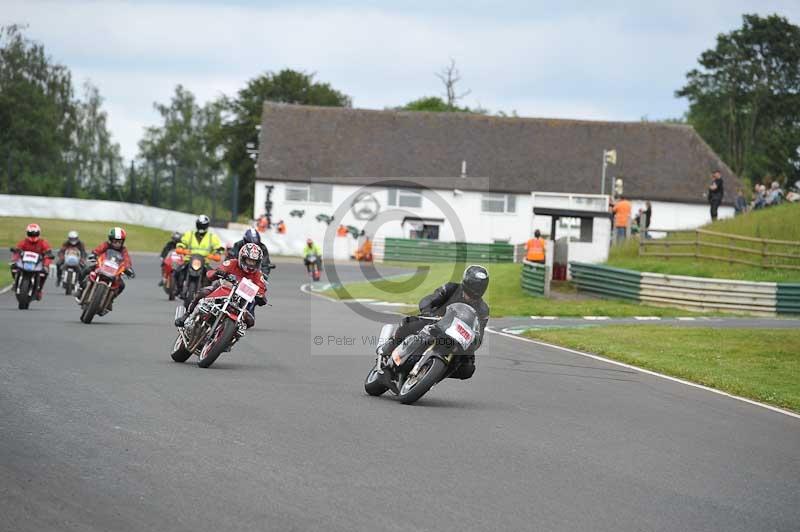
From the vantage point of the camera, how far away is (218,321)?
1378cm

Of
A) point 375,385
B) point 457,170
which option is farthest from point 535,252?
point 457,170

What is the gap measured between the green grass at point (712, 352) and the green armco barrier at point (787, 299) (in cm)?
601

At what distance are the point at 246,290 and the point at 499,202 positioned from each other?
57.9 meters

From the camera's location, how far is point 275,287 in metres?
39.6

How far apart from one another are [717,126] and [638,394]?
81668 millimetres

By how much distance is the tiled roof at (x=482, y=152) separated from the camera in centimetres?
7056

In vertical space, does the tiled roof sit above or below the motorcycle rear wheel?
above

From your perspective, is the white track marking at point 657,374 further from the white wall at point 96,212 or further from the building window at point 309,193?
the building window at point 309,193

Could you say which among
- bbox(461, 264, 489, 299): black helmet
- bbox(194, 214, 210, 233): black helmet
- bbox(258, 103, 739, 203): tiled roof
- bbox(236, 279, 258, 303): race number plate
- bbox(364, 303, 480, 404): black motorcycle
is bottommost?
bbox(364, 303, 480, 404): black motorcycle

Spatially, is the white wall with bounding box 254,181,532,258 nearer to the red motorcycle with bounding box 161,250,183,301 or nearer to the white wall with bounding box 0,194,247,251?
the white wall with bounding box 0,194,247,251

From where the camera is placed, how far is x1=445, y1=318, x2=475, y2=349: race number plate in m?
11.1

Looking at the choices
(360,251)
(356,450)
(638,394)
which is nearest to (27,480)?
(356,450)

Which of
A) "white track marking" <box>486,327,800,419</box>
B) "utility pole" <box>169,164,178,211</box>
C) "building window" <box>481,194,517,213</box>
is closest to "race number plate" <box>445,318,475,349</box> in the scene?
"white track marking" <box>486,327,800,419</box>

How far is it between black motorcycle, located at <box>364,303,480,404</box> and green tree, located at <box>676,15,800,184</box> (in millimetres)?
73536
